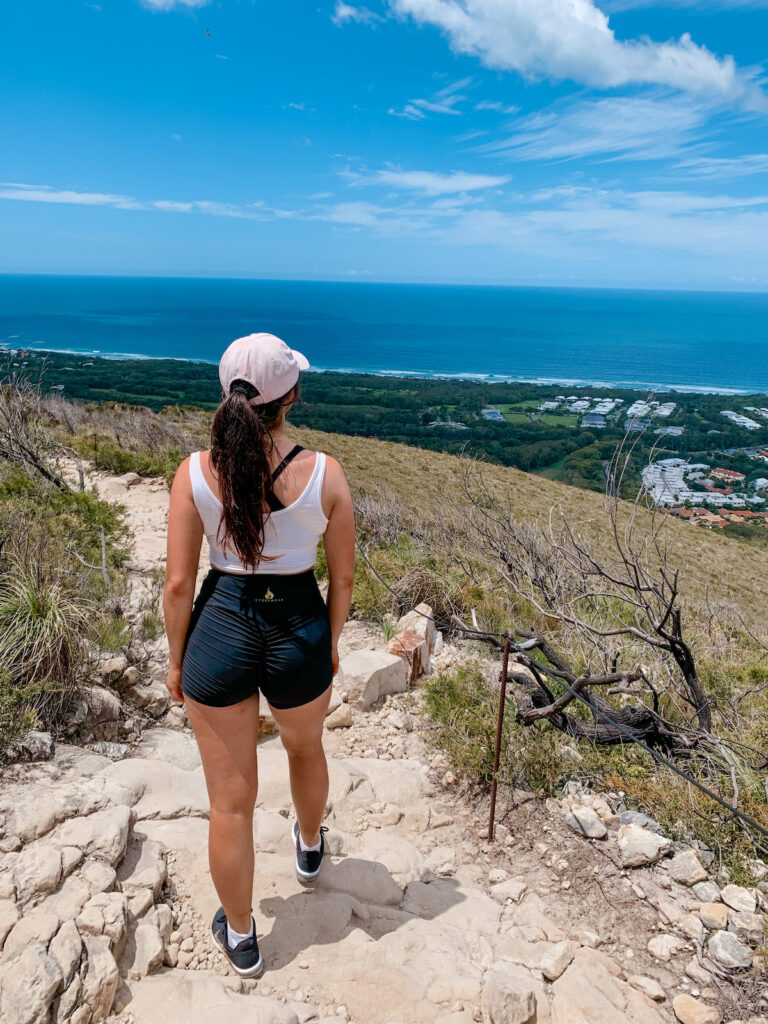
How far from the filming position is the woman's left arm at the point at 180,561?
1.76 meters

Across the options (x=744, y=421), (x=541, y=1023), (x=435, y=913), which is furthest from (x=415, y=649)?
(x=744, y=421)

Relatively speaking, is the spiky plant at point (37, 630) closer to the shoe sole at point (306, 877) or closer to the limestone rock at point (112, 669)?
the limestone rock at point (112, 669)

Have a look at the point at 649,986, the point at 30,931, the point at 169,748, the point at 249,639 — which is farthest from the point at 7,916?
the point at 649,986

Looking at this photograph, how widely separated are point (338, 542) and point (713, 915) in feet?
6.66

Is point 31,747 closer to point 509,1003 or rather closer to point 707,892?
point 509,1003

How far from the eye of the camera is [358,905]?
2.32 meters

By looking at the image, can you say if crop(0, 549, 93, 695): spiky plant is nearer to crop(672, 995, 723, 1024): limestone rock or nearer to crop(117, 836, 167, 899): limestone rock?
crop(117, 836, 167, 899): limestone rock

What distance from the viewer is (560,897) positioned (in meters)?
2.55

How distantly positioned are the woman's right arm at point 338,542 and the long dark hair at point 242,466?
20cm

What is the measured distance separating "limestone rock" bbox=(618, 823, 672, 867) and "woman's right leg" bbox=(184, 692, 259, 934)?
167cm

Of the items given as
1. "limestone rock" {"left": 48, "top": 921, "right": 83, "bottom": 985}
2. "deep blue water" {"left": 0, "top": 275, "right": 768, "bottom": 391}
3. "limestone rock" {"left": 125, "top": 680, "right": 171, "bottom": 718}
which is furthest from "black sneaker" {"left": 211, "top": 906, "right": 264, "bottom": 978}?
"deep blue water" {"left": 0, "top": 275, "right": 768, "bottom": 391}

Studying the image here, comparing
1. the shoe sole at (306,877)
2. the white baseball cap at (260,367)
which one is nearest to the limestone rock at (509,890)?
the shoe sole at (306,877)

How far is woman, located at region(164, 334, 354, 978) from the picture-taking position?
172 centimetres

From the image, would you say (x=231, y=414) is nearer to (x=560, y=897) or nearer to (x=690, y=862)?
(x=560, y=897)
